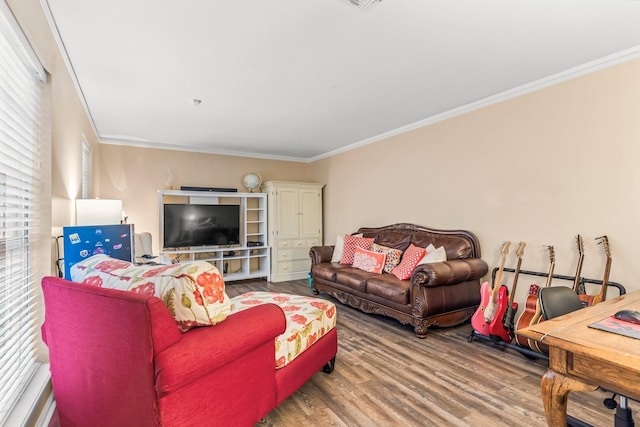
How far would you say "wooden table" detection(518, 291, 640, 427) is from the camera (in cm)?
106

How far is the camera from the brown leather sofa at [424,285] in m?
3.10

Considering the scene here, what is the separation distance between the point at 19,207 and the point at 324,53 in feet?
6.89

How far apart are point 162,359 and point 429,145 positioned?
149 inches

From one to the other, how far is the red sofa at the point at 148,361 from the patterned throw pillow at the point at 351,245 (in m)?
2.90

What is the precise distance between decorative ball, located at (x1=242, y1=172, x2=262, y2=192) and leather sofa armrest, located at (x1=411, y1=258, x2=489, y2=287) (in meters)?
3.63

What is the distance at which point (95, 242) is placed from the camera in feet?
8.18

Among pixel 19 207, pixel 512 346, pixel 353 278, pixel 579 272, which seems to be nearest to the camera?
pixel 19 207

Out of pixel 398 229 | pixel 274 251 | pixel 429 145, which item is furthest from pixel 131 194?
pixel 429 145

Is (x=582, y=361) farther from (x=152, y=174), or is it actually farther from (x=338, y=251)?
(x=152, y=174)

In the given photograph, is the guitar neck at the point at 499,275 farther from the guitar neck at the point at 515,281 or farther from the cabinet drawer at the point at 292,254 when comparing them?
the cabinet drawer at the point at 292,254

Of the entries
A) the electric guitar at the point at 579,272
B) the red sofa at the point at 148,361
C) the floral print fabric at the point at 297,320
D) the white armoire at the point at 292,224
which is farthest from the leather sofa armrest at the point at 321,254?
the red sofa at the point at 148,361

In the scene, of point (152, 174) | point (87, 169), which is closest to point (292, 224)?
point (152, 174)

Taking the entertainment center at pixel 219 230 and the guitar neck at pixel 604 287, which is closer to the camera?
the guitar neck at pixel 604 287

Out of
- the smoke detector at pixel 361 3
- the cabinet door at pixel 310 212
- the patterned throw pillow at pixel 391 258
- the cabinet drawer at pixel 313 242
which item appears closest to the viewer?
the smoke detector at pixel 361 3
